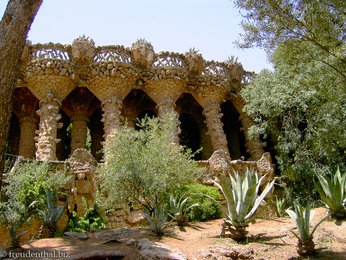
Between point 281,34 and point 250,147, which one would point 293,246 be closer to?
point 281,34

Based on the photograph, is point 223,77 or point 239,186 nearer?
point 239,186

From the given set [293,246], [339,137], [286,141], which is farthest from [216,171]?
[293,246]

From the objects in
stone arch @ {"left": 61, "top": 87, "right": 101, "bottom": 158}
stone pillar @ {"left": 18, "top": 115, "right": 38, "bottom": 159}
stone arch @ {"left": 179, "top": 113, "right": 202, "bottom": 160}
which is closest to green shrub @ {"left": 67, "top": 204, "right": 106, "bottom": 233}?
stone pillar @ {"left": 18, "top": 115, "right": 38, "bottom": 159}

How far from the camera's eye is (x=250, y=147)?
1602 cm

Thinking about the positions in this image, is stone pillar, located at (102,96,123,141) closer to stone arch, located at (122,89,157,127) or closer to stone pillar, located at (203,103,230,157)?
stone arch, located at (122,89,157,127)

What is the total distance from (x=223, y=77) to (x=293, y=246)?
411 inches

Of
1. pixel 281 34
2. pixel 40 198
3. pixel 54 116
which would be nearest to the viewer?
pixel 281 34

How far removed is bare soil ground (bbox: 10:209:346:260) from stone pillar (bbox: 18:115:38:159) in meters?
8.26

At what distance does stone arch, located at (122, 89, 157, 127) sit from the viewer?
A: 1661 centimetres

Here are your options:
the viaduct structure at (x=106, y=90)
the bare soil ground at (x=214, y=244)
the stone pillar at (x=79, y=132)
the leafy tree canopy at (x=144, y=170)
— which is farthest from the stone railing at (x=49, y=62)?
the bare soil ground at (x=214, y=244)

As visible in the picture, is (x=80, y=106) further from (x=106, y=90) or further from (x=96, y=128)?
(x=106, y=90)

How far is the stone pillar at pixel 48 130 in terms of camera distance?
12.5 m

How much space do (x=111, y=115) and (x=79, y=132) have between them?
2.50 m

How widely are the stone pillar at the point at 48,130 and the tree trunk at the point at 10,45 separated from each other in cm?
732
